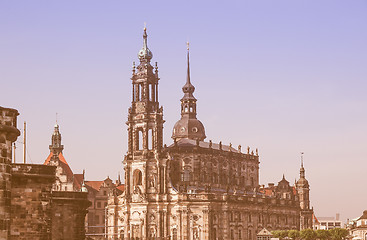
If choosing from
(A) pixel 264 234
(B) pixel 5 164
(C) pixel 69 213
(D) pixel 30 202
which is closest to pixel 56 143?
(A) pixel 264 234

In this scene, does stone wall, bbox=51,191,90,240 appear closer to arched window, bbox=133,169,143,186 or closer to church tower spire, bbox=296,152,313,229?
arched window, bbox=133,169,143,186

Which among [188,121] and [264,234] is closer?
[264,234]

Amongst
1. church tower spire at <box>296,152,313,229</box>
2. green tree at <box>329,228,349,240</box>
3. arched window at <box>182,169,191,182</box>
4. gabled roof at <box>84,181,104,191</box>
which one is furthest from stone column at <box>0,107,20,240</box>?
church tower spire at <box>296,152,313,229</box>

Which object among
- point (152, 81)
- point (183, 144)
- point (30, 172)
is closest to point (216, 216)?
point (183, 144)

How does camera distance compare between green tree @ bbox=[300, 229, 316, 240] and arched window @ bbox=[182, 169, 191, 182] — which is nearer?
green tree @ bbox=[300, 229, 316, 240]

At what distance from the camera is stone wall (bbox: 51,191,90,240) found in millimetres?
46531

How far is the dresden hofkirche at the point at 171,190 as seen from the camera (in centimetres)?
11394

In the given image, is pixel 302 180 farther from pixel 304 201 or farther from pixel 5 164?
pixel 5 164

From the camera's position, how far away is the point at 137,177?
117m

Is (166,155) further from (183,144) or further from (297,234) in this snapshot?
(297,234)

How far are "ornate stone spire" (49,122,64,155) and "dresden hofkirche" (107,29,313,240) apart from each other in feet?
68.4

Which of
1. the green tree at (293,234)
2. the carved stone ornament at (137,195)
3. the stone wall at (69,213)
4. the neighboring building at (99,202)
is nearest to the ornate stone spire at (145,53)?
the carved stone ornament at (137,195)

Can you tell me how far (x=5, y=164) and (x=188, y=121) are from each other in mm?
107739

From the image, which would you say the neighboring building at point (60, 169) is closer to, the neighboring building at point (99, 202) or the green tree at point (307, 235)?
the neighboring building at point (99, 202)
